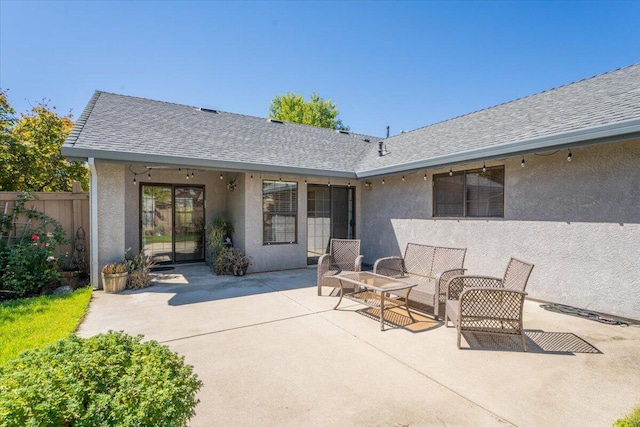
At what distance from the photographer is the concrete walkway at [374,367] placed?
2613 mm

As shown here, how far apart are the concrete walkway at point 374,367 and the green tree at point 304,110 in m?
28.2

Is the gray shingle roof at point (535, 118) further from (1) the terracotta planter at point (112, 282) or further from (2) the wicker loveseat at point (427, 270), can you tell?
(1) the terracotta planter at point (112, 282)

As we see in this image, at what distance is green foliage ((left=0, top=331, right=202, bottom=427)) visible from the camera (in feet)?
4.75

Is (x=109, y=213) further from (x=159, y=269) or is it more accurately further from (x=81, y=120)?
(x=159, y=269)

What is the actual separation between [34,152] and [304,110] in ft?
79.8

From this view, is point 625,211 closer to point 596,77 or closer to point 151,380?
point 596,77

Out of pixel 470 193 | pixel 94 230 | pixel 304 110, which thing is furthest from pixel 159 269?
pixel 304 110

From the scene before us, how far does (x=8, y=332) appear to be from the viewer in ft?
13.4

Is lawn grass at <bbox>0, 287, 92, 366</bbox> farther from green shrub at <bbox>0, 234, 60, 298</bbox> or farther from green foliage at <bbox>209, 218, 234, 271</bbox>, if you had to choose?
green foliage at <bbox>209, 218, 234, 271</bbox>

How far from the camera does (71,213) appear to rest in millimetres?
7121

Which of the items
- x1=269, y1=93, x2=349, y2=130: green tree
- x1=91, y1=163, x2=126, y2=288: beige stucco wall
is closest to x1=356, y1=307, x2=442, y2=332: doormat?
x1=91, y1=163, x2=126, y2=288: beige stucco wall

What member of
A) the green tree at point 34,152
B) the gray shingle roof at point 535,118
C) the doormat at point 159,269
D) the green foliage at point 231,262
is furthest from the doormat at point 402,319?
the green tree at point 34,152

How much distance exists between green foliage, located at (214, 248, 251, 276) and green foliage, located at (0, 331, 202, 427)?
5875 mm

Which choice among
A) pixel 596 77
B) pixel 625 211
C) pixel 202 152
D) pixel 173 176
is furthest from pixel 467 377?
pixel 173 176
